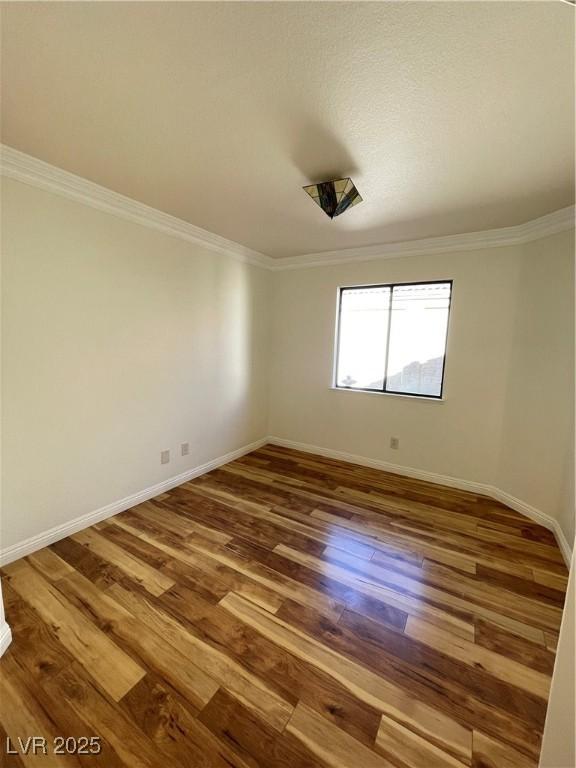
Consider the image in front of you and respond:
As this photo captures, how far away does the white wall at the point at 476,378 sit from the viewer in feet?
8.40

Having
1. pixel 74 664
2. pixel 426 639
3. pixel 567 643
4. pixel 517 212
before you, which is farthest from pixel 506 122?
pixel 74 664

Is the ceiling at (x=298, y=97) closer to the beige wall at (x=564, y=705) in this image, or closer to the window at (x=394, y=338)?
the window at (x=394, y=338)

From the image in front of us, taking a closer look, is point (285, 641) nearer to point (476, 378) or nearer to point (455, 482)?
point (455, 482)

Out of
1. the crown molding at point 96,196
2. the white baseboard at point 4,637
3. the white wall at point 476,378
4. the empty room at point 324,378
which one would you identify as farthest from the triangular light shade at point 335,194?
the white baseboard at point 4,637

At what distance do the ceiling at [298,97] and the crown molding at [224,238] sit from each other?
97mm

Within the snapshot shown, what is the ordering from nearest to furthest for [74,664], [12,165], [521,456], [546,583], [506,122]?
[74,664] → [506,122] → [12,165] → [546,583] → [521,456]

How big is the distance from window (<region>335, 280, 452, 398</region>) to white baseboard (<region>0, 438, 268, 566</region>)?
208cm

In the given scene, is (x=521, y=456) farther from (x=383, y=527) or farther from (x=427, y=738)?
(x=427, y=738)

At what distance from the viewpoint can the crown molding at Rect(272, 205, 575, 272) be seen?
8.25 feet

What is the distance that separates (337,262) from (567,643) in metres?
3.65

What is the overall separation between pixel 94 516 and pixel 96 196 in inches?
96.2

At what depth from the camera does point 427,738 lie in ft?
3.76

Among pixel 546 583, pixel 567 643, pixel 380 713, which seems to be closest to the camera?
pixel 567 643

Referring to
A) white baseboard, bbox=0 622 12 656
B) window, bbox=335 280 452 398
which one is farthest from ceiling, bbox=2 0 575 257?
white baseboard, bbox=0 622 12 656
